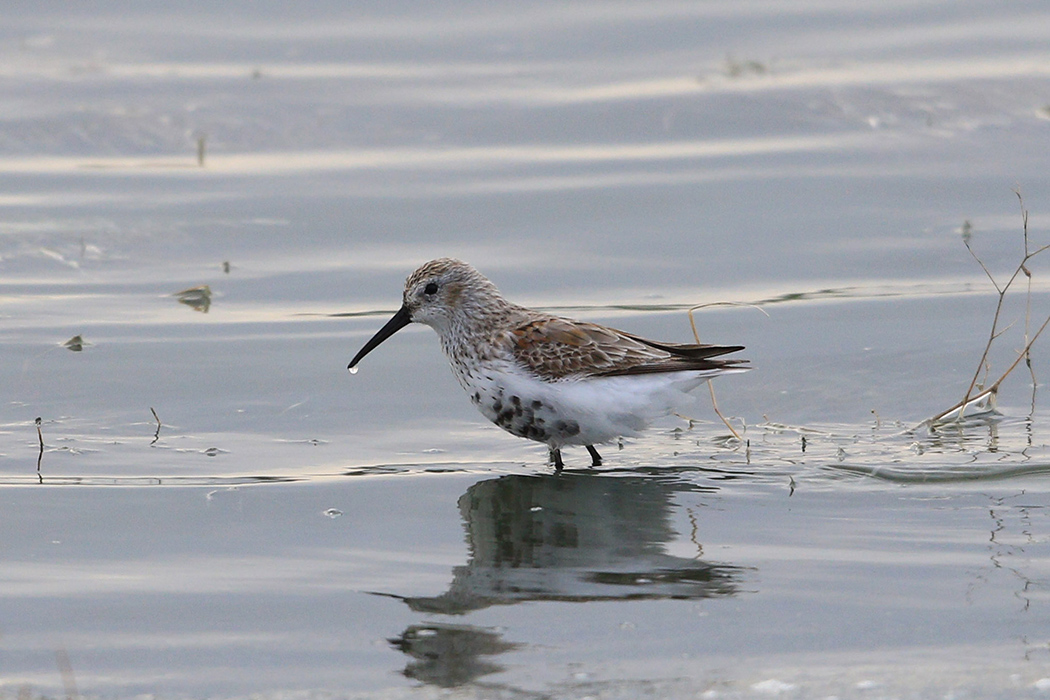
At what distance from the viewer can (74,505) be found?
20.8 feet

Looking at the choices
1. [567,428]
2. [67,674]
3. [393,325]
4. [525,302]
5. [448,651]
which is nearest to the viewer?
[67,674]

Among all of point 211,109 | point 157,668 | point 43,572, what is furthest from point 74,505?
point 211,109

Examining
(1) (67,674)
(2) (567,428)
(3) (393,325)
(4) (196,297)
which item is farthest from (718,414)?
(4) (196,297)

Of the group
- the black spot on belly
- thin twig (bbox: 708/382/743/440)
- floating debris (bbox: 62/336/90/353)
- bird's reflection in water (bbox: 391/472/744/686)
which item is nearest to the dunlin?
the black spot on belly

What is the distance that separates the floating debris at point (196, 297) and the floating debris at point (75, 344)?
0.98m

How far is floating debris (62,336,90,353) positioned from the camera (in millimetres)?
8572

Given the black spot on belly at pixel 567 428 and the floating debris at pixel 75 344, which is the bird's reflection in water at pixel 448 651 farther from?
the floating debris at pixel 75 344

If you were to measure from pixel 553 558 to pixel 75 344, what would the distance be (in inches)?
157

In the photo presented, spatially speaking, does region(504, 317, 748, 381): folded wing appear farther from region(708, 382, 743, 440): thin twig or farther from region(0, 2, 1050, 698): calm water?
region(0, 2, 1050, 698): calm water

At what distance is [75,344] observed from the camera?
8.61 meters

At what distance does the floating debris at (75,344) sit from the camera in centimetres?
857

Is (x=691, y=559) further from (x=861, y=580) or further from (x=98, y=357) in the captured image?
(x=98, y=357)

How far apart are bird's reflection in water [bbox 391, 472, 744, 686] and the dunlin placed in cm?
24

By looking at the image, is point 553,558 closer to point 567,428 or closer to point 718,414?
point 567,428
